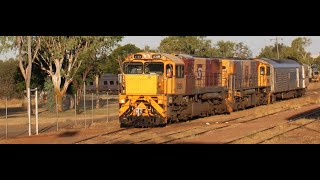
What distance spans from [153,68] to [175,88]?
159 cm

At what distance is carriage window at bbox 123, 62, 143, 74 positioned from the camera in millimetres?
26172

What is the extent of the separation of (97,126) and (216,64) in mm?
9337

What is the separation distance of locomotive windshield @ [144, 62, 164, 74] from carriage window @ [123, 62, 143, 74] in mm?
268

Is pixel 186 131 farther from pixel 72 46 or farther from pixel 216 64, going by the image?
pixel 72 46

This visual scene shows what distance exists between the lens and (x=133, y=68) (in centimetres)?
2631

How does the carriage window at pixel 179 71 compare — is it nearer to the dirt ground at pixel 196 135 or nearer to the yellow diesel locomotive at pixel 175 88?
the yellow diesel locomotive at pixel 175 88

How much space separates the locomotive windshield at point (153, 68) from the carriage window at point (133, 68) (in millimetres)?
268

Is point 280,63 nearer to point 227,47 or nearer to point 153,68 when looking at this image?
point 153,68

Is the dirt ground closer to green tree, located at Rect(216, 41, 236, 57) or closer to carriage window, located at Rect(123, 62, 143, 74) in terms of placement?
carriage window, located at Rect(123, 62, 143, 74)

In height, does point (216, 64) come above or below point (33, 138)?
above

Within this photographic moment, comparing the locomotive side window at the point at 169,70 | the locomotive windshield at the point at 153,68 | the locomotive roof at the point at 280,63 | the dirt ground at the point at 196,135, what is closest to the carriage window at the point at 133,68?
the locomotive windshield at the point at 153,68

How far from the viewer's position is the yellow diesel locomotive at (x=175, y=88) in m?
25.7
